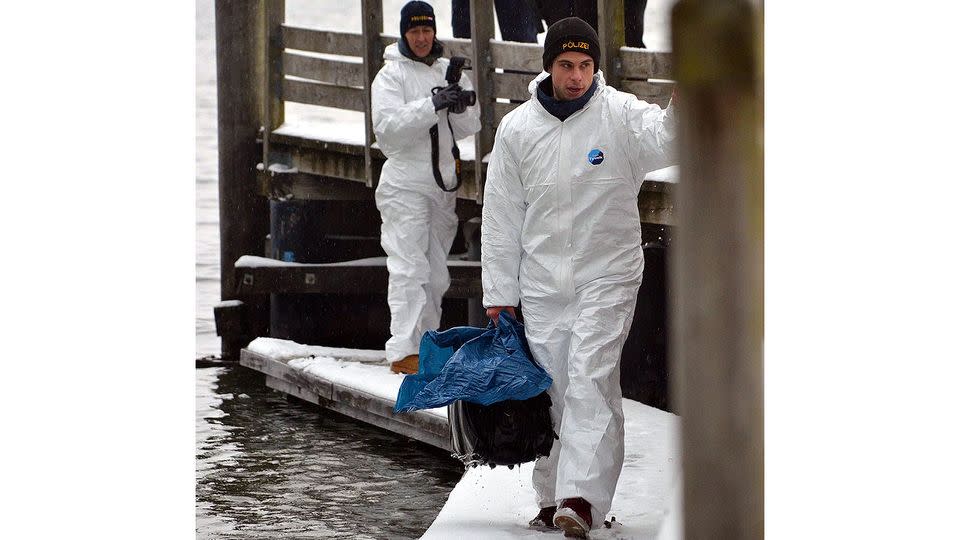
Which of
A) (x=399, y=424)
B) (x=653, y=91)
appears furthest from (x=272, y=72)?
(x=653, y=91)

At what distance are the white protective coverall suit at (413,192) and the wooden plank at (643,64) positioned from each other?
0.97m

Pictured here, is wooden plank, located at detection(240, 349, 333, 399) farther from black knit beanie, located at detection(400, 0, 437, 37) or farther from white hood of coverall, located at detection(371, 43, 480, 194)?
black knit beanie, located at detection(400, 0, 437, 37)

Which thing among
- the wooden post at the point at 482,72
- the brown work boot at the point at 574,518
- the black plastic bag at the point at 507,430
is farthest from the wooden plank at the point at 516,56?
the brown work boot at the point at 574,518

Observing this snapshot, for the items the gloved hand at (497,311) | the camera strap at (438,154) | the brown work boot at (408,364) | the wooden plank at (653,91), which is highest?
the wooden plank at (653,91)

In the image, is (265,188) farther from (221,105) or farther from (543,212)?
(543,212)

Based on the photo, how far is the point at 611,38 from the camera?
252 inches

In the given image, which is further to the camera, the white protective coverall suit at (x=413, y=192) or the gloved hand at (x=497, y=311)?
the white protective coverall suit at (x=413, y=192)

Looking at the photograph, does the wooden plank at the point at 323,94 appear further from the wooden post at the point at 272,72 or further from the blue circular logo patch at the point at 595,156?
the blue circular logo patch at the point at 595,156

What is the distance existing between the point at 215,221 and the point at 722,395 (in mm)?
12570

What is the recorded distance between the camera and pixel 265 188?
9461 mm

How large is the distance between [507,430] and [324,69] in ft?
14.1

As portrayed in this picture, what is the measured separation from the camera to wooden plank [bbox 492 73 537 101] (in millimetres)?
7188

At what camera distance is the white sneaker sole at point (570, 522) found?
4.82 meters

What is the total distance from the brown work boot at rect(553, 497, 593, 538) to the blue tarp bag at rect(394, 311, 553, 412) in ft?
1.12
